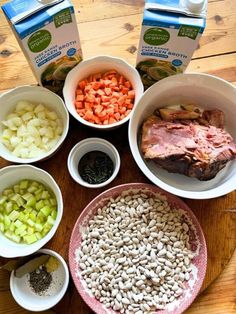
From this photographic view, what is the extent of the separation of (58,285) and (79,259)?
91mm

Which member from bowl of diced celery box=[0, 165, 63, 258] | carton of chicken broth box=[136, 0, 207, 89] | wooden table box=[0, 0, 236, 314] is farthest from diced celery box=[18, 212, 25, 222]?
carton of chicken broth box=[136, 0, 207, 89]

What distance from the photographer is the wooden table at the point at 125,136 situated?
1121 millimetres

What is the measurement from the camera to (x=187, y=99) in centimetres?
123

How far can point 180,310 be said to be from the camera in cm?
103

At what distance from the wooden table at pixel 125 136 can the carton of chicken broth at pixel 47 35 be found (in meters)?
0.16

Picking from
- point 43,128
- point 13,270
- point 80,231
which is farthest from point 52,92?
point 13,270

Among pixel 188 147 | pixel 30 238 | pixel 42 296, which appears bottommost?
pixel 42 296

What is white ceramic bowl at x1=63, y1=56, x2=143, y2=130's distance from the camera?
1.17m

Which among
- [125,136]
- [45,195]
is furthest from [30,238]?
[125,136]

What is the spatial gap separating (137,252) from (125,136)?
352 mm

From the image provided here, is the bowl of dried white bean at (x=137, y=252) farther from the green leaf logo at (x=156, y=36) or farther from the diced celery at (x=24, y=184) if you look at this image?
the green leaf logo at (x=156, y=36)

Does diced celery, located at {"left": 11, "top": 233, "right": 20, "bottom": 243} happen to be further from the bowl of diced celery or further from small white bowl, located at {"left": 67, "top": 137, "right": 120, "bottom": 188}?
small white bowl, located at {"left": 67, "top": 137, "right": 120, "bottom": 188}

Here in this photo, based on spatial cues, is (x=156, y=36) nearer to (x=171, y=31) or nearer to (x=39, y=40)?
(x=171, y=31)

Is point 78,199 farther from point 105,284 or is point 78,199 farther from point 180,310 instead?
point 180,310
